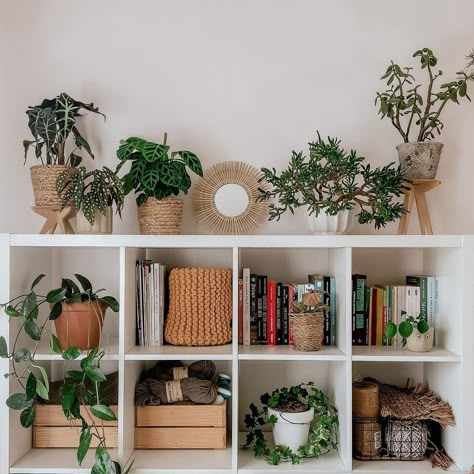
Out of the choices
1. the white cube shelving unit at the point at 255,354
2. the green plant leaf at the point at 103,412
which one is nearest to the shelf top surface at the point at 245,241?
the white cube shelving unit at the point at 255,354

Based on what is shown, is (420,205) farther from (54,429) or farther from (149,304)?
(54,429)

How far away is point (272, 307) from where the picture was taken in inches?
82.2

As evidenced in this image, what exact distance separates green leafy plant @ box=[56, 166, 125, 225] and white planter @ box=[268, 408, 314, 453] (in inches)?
33.0

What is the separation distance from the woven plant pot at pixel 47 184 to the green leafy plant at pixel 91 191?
0.02 meters

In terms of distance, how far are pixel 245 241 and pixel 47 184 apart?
654 millimetres

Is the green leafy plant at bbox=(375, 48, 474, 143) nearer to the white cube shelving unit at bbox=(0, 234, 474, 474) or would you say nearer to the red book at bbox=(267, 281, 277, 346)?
the white cube shelving unit at bbox=(0, 234, 474, 474)

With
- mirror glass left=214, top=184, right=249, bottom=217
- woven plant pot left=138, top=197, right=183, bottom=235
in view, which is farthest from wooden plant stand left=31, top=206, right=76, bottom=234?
mirror glass left=214, top=184, right=249, bottom=217

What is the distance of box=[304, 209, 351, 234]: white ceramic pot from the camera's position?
6.44ft

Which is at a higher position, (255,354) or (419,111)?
(419,111)

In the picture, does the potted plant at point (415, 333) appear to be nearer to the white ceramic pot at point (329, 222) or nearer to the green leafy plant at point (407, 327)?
the green leafy plant at point (407, 327)

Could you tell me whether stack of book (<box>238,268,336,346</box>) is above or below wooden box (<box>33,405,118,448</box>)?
above

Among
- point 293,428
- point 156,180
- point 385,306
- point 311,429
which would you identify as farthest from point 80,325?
point 385,306

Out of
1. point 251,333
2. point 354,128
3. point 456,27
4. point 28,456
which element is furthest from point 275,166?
point 28,456

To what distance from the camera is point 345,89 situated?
223 cm
